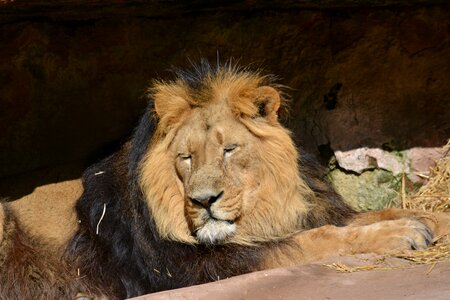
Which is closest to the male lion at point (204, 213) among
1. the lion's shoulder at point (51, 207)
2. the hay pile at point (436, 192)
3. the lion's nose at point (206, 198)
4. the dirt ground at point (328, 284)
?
the lion's nose at point (206, 198)

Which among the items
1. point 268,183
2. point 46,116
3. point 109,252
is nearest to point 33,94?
point 46,116

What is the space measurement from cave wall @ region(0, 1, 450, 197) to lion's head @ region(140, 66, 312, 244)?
4.91 feet

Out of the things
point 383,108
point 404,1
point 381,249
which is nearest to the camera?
point 381,249

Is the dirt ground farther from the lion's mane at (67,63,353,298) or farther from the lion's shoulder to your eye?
the lion's shoulder

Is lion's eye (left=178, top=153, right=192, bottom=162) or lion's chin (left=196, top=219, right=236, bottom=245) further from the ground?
lion's eye (left=178, top=153, right=192, bottom=162)

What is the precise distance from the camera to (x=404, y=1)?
792 cm

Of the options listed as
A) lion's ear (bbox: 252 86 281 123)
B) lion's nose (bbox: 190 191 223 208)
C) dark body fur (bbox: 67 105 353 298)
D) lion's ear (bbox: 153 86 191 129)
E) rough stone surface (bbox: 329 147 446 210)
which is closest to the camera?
A: lion's nose (bbox: 190 191 223 208)

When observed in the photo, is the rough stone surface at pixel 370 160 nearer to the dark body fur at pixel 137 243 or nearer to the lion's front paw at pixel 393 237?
the dark body fur at pixel 137 243

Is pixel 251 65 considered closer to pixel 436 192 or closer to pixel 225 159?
pixel 436 192

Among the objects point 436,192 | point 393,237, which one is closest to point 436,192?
point 436,192

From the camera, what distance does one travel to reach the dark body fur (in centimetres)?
677

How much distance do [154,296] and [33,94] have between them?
10.2 ft

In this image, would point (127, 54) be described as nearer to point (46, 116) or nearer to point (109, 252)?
point (46, 116)

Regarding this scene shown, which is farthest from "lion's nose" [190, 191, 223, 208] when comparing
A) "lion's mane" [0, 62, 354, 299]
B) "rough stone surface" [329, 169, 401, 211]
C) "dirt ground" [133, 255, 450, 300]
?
"rough stone surface" [329, 169, 401, 211]
